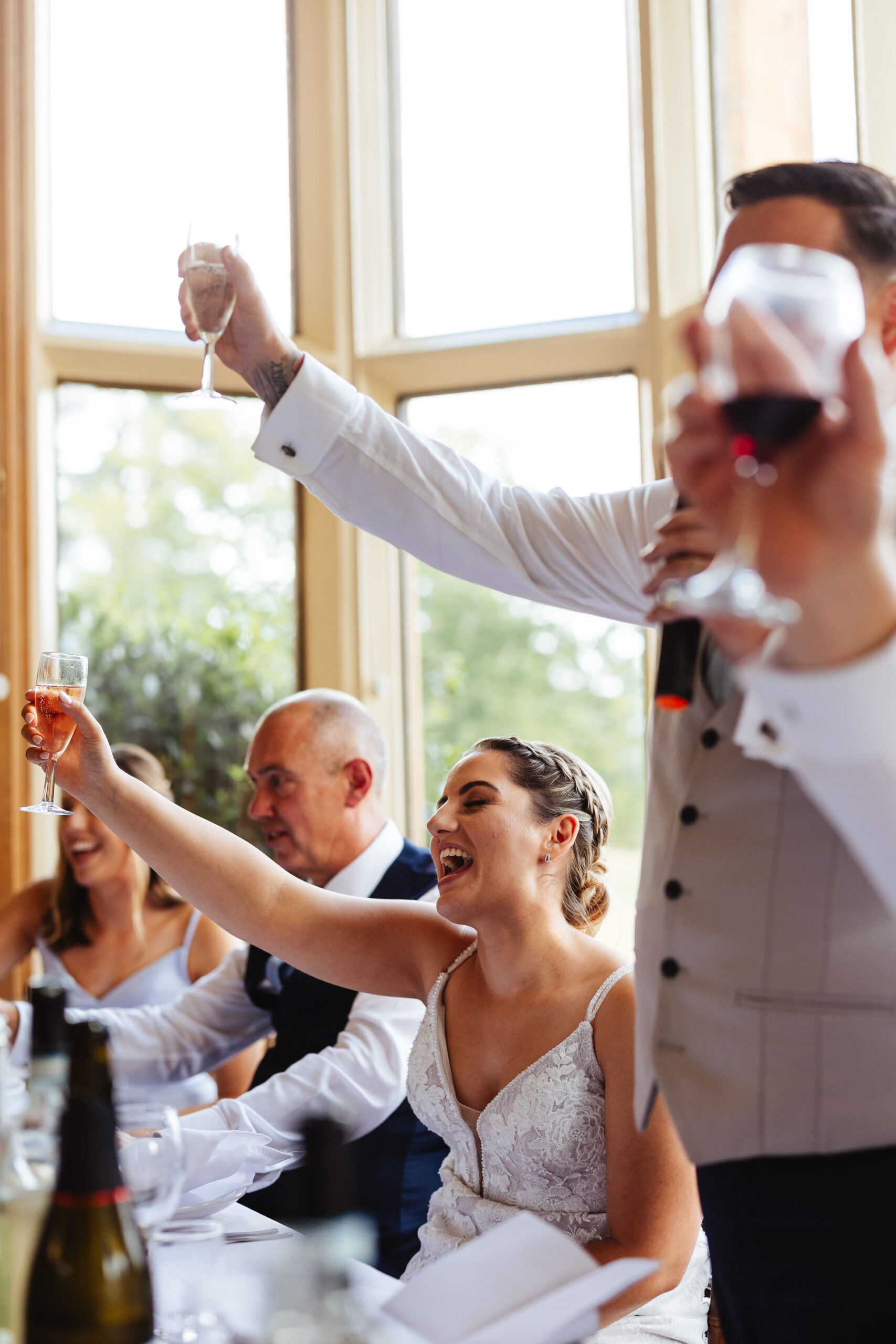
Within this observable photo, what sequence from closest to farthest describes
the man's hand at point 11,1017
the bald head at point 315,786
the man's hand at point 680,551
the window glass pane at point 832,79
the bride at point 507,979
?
1. the man's hand at point 680,551
2. the bride at point 507,979
3. the man's hand at point 11,1017
4. the bald head at point 315,786
5. the window glass pane at point 832,79

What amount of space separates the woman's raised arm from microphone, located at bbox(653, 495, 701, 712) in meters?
0.69

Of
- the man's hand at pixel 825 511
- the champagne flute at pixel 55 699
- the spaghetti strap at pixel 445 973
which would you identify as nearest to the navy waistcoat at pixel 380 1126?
the spaghetti strap at pixel 445 973

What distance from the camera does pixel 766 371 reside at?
2.30ft

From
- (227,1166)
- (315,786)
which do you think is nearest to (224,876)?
(227,1166)

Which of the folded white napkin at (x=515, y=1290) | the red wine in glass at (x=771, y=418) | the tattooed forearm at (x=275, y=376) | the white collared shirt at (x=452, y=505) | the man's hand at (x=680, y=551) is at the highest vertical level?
the tattooed forearm at (x=275, y=376)

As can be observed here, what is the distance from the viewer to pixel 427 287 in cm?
378

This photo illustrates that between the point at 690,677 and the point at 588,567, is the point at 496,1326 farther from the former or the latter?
the point at 588,567

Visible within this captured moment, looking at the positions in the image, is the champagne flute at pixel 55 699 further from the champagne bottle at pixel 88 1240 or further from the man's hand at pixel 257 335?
the champagne bottle at pixel 88 1240

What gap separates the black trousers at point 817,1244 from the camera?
3.29 feet

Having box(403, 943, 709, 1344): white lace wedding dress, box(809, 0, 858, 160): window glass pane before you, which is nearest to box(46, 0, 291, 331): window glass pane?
box(809, 0, 858, 160): window glass pane

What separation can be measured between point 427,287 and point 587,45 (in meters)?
0.79

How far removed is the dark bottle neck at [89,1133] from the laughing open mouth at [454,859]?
1.01 meters

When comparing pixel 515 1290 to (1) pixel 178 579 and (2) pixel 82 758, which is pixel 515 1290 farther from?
(1) pixel 178 579

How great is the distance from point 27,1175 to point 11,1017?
1551 mm
